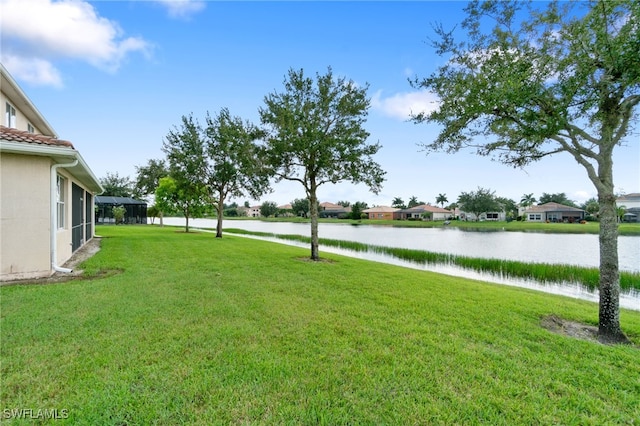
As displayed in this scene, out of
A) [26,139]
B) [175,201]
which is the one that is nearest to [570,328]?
[26,139]

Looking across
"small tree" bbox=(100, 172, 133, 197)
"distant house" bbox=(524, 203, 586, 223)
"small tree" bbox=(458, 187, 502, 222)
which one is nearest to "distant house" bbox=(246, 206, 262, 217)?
"small tree" bbox=(100, 172, 133, 197)

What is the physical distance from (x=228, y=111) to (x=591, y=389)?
62.9 ft

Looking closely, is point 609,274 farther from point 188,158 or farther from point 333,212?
point 333,212

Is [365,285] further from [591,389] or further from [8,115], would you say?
[8,115]

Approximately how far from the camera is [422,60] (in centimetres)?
607

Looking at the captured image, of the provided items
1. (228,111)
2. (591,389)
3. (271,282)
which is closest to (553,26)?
(591,389)

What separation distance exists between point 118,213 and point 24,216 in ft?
106

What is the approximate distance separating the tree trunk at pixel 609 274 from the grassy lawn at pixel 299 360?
38 cm

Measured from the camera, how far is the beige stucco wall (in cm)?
619

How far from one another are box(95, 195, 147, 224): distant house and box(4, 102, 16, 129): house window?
92.9 feet

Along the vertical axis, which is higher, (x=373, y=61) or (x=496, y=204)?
(x=373, y=61)

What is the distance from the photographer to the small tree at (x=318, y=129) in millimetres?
10266

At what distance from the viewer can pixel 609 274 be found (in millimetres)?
4402

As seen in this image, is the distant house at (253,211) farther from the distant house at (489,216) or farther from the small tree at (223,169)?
the small tree at (223,169)
